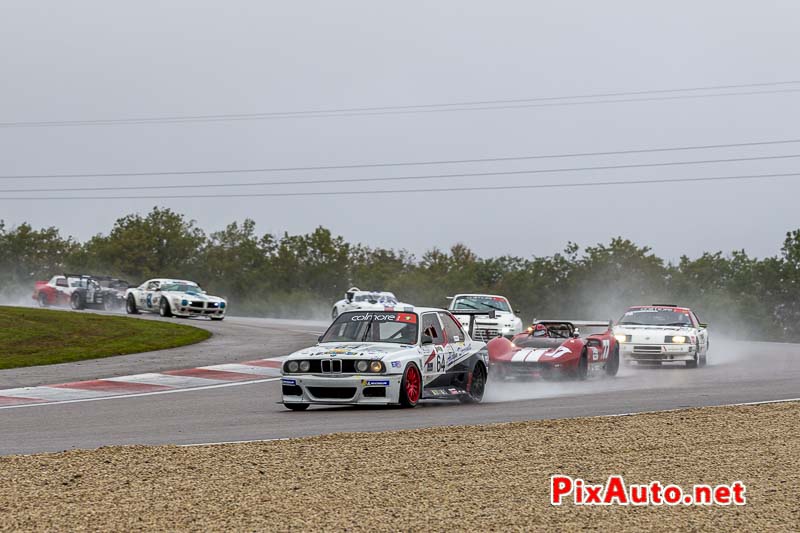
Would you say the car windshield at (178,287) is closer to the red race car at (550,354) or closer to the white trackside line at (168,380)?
the white trackside line at (168,380)

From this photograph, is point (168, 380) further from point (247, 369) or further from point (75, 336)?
point (75, 336)

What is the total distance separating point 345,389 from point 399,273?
7381cm

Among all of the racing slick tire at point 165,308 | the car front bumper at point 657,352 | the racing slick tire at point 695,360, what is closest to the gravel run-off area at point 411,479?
the car front bumper at point 657,352

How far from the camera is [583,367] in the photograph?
19.5 metres

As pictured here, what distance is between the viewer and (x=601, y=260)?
7731cm

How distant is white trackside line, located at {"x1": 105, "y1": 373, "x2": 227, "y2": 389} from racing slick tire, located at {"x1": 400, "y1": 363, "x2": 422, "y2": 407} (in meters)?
5.40

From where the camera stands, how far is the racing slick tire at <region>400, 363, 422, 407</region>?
14.6 metres

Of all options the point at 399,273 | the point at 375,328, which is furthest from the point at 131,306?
the point at 399,273

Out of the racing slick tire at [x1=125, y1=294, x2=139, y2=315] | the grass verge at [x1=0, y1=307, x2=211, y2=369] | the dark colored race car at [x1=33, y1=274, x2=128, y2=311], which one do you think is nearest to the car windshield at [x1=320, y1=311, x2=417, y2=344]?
the grass verge at [x1=0, y1=307, x2=211, y2=369]

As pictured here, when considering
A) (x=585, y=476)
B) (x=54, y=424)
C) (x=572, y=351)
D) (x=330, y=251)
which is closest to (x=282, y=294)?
(x=330, y=251)

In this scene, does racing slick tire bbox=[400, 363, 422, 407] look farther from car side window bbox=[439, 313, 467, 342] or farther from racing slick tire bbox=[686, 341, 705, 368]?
racing slick tire bbox=[686, 341, 705, 368]

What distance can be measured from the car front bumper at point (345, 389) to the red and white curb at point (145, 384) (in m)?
3.86

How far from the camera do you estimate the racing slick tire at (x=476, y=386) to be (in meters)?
16.0

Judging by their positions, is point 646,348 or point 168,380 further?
point 646,348
